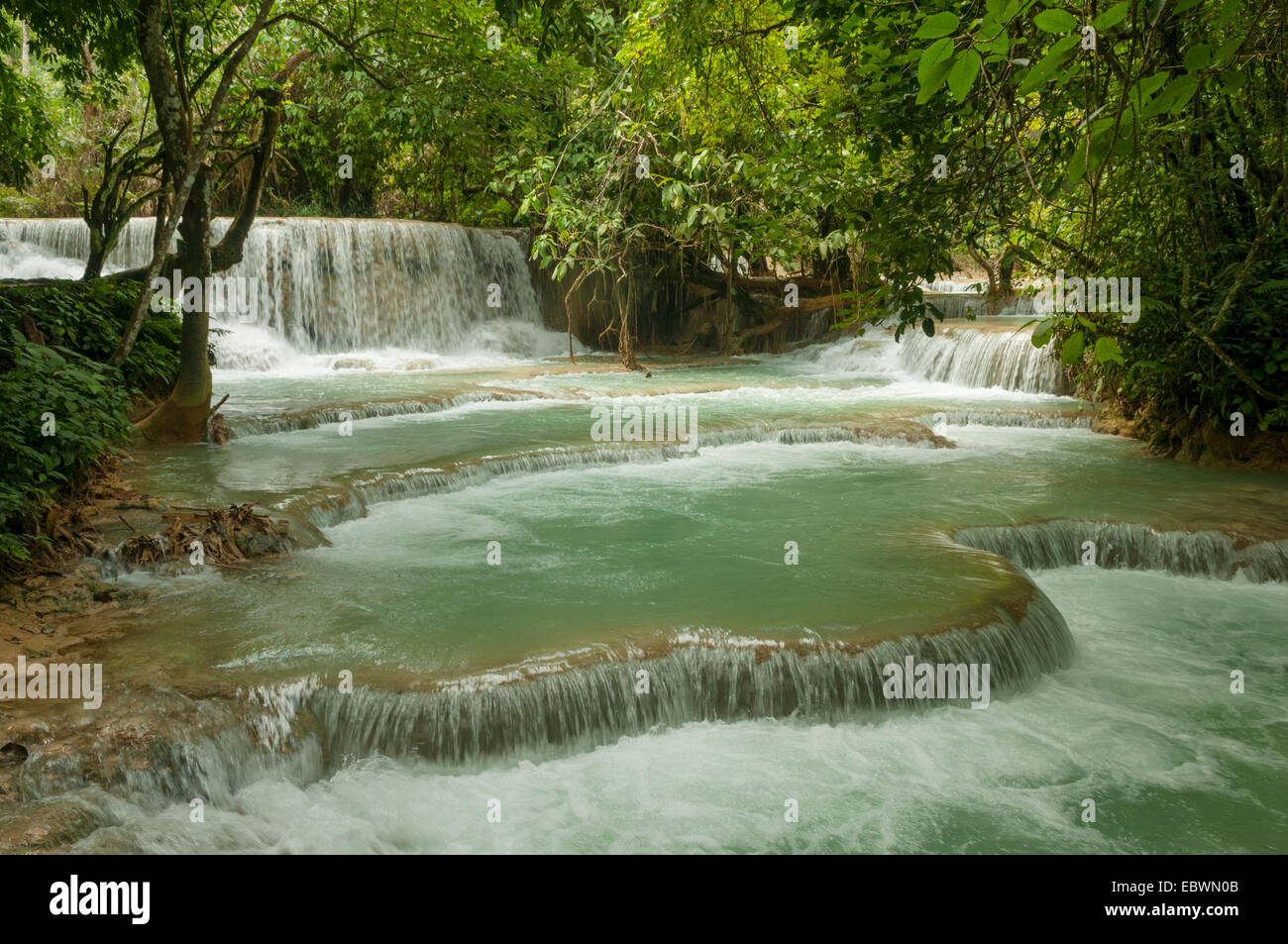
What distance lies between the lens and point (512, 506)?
8.33 m

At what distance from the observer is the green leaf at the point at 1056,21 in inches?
74.8

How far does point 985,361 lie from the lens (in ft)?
52.8

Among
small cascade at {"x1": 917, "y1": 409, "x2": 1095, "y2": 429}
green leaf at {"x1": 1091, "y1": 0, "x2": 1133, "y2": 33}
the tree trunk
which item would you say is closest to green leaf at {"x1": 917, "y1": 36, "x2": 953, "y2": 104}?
green leaf at {"x1": 1091, "y1": 0, "x2": 1133, "y2": 33}

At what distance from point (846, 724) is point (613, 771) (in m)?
1.32

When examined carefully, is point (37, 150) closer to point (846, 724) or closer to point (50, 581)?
point (50, 581)

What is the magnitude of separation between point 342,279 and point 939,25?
18358mm

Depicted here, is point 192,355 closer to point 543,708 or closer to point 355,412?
point 355,412

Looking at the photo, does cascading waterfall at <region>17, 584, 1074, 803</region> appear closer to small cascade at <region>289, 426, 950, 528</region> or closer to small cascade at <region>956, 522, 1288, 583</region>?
small cascade at <region>956, 522, 1288, 583</region>

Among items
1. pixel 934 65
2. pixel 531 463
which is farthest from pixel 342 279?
pixel 934 65

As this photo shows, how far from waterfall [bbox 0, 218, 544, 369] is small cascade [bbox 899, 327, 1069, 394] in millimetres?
8548
